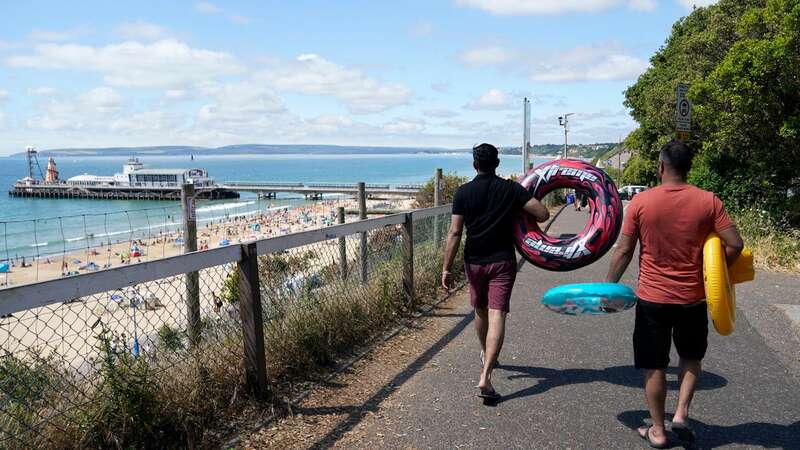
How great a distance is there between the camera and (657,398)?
361cm

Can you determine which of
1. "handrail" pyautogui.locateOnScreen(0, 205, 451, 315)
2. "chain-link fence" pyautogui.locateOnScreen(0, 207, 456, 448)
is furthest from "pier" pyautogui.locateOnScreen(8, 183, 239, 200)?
"handrail" pyautogui.locateOnScreen(0, 205, 451, 315)

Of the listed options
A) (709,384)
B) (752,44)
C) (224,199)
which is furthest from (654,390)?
(224,199)

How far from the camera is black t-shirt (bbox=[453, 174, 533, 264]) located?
4398 mm

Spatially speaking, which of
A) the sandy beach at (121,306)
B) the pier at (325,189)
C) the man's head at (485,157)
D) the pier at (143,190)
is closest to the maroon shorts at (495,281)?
the man's head at (485,157)

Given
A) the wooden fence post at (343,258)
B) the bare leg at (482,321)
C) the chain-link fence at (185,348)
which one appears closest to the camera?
the chain-link fence at (185,348)

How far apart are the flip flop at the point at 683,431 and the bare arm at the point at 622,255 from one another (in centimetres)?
90

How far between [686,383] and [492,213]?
1.62m

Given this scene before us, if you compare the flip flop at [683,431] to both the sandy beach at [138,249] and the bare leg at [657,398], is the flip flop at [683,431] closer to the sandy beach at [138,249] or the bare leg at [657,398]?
the bare leg at [657,398]

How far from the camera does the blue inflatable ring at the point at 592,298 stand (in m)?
3.86

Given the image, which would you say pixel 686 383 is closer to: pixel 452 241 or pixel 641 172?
pixel 452 241

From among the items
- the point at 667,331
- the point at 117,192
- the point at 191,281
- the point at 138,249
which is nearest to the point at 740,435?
the point at 667,331

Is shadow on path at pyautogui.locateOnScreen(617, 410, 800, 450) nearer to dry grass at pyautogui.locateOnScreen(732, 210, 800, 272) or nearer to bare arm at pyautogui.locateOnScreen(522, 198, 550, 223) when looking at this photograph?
bare arm at pyautogui.locateOnScreen(522, 198, 550, 223)

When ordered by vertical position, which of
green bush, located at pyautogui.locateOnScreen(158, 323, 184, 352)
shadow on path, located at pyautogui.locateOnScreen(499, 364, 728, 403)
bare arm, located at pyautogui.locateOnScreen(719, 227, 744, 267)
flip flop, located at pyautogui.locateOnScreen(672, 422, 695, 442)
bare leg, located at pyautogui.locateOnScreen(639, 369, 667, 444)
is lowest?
shadow on path, located at pyautogui.locateOnScreen(499, 364, 728, 403)

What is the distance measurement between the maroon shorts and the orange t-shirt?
3.47 feet
